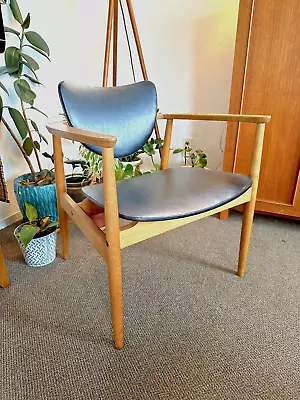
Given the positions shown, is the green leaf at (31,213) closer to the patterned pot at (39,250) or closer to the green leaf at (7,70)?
the patterned pot at (39,250)

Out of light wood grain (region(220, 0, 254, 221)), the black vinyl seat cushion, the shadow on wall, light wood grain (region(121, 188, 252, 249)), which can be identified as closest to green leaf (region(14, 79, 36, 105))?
the black vinyl seat cushion

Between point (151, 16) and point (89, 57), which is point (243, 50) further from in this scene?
point (89, 57)

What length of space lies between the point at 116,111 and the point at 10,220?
0.93m

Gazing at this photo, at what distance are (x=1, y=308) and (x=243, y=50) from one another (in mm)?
1472

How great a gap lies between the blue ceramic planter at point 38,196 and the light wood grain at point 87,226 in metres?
0.35

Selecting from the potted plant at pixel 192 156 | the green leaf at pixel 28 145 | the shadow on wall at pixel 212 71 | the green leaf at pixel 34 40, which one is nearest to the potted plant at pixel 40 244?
the green leaf at pixel 28 145

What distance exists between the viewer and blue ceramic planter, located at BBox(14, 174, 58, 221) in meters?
1.35

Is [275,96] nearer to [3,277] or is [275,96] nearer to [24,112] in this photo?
[24,112]

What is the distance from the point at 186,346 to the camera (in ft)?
2.80

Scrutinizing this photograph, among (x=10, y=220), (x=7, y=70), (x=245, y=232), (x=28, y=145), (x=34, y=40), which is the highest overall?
(x=34, y=40)

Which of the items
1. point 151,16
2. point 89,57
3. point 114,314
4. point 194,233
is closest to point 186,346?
point 114,314

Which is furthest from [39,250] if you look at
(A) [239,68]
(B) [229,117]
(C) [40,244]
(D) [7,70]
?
(A) [239,68]

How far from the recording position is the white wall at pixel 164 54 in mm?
1633

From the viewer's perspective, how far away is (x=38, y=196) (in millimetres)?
1366
